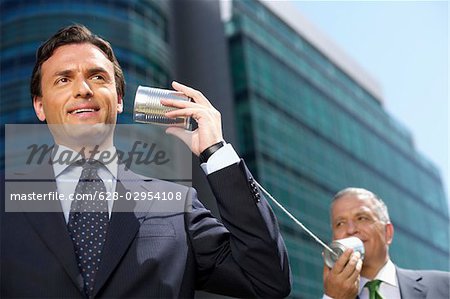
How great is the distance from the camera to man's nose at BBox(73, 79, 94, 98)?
2125 millimetres

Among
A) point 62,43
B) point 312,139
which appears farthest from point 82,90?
point 312,139

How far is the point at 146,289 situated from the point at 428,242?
49278 millimetres

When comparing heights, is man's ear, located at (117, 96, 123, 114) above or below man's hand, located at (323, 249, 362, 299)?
above

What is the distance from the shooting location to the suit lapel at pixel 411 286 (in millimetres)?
3854

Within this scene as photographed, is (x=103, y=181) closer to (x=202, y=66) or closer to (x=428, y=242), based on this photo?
(x=202, y=66)

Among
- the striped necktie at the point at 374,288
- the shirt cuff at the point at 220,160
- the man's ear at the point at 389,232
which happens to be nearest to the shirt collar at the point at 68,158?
the shirt cuff at the point at 220,160

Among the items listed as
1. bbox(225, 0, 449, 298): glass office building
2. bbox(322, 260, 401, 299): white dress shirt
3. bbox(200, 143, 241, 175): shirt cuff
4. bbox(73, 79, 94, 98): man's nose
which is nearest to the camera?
bbox(200, 143, 241, 175): shirt cuff

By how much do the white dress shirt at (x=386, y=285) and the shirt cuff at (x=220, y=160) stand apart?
7.51 ft

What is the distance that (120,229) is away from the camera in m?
2.00

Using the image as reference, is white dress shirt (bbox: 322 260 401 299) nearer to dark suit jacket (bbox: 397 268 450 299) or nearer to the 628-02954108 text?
dark suit jacket (bbox: 397 268 450 299)

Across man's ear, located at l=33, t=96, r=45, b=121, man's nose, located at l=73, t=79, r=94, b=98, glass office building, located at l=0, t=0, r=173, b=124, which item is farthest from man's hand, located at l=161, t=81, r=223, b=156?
glass office building, located at l=0, t=0, r=173, b=124

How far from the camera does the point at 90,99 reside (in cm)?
215

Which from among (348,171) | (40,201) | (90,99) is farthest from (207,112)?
(348,171)

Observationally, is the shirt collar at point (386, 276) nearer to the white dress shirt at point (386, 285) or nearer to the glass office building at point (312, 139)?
the white dress shirt at point (386, 285)
